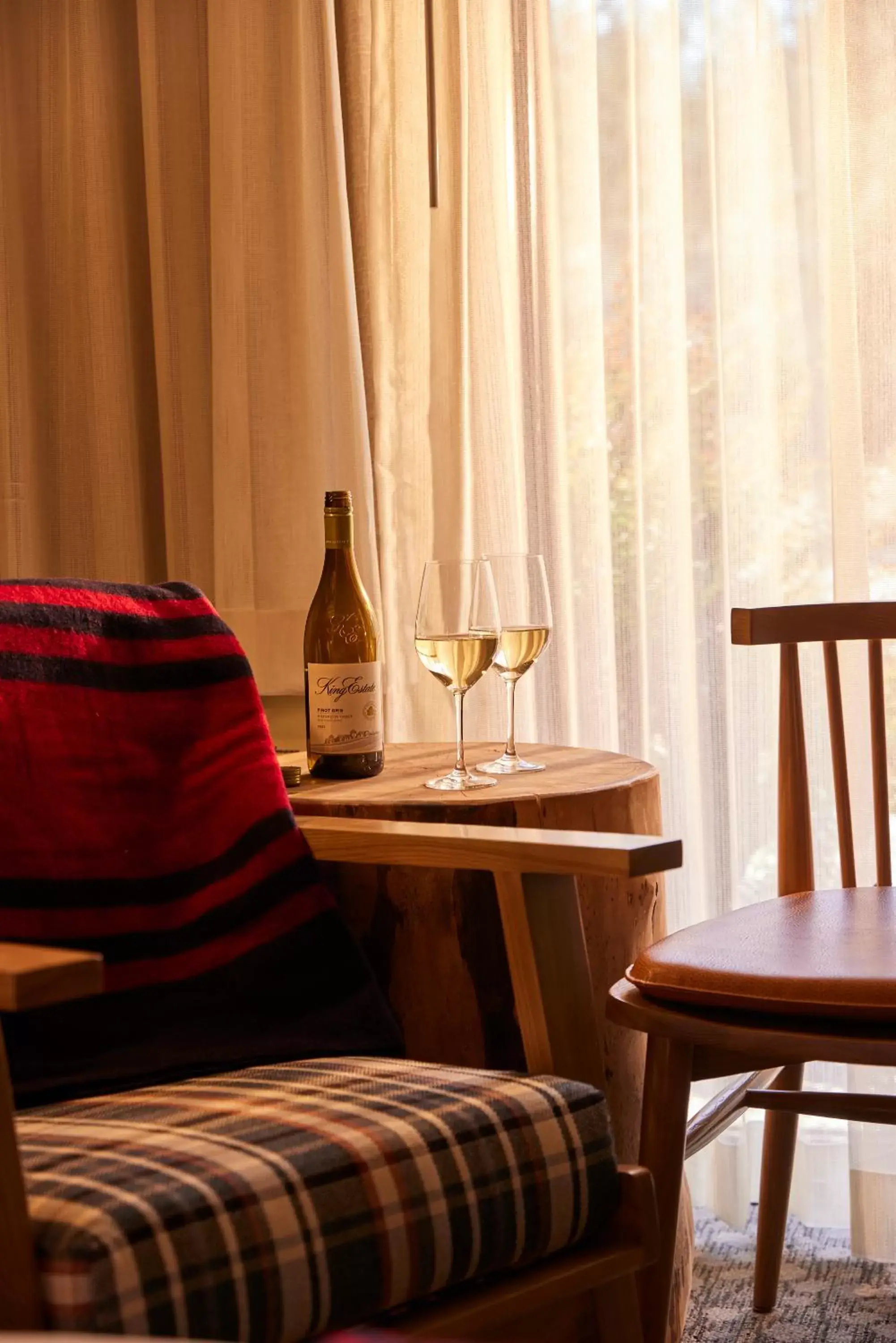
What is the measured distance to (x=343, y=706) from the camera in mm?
1637

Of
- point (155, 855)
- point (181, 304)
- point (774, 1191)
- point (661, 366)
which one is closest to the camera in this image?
point (155, 855)

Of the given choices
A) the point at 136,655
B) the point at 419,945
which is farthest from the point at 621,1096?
the point at 136,655

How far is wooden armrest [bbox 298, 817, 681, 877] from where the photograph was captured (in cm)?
Answer: 115

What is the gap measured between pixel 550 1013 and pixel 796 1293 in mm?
905

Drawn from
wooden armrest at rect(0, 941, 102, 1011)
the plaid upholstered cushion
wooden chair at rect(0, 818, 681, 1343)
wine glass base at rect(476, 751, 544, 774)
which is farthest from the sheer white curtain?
wooden armrest at rect(0, 941, 102, 1011)

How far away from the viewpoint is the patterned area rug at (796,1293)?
178 cm

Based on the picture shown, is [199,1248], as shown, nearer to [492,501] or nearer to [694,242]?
[492,501]

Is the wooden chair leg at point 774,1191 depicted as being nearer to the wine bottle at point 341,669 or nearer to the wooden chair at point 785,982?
the wooden chair at point 785,982

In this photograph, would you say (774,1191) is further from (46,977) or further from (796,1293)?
(46,977)

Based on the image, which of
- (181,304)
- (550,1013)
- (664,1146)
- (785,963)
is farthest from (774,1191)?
(181,304)

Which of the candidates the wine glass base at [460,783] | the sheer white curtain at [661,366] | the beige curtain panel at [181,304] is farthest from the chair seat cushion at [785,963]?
the beige curtain panel at [181,304]

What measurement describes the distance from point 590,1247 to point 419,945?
436 mm

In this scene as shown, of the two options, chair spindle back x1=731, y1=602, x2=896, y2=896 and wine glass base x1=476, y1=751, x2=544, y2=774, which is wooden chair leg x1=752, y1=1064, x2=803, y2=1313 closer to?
chair spindle back x1=731, y1=602, x2=896, y2=896

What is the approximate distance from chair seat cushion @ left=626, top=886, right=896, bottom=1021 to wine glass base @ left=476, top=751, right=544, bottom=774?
0.91 ft
